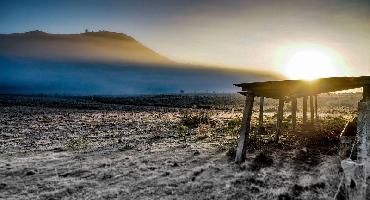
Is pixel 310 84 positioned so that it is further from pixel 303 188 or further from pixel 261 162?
pixel 303 188

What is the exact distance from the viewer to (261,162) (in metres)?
12.7

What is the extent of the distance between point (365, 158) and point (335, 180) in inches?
139

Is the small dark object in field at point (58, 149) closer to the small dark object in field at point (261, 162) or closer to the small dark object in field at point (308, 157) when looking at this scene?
the small dark object in field at point (261, 162)

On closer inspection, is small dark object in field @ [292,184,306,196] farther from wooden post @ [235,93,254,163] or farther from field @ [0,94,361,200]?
wooden post @ [235,93,254,163]

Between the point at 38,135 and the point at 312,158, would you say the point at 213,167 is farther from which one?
the point at 38,135

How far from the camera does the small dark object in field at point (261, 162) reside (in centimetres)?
1218

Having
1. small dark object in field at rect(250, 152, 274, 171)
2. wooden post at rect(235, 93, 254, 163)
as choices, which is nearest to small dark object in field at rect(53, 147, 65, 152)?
wooden post at rect(235, 93, 254, 163)

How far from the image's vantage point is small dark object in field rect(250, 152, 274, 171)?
12.2 m

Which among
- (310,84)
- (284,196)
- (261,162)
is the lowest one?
(284,196)

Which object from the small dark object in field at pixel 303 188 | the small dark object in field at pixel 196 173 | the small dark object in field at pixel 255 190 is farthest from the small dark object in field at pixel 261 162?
the small dark object in field at pixel 303 188

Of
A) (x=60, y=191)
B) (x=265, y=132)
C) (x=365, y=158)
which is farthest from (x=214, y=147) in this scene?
(x=365, y=158)

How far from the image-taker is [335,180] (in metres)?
10.6

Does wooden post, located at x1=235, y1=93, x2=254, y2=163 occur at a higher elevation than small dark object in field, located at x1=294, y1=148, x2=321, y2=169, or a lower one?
higher

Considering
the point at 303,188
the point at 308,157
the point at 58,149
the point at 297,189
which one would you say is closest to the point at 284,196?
the point at 297,189
